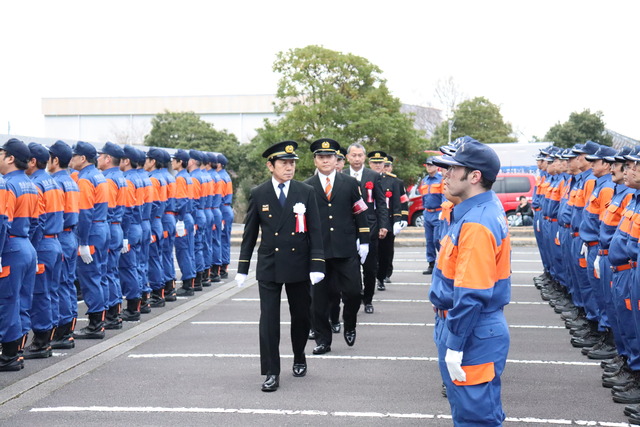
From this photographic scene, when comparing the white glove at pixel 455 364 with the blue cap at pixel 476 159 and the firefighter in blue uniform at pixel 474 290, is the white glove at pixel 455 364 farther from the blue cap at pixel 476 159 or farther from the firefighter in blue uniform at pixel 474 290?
the blue cap at pixel 476 159

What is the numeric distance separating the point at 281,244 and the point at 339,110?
21.9 meters

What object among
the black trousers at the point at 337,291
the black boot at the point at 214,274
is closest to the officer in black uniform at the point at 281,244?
the black trousers at the point at 337,291

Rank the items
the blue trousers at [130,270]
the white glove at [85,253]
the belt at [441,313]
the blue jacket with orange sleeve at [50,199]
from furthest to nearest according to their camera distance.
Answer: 1. the blue trousers at [130,270]
2. the white glove at [85,253]
3. the blue jacket with orange sleeve at [50,199]
4. the belt at [441,313]

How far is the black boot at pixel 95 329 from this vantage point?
10.1 m

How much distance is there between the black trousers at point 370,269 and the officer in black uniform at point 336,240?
181cm

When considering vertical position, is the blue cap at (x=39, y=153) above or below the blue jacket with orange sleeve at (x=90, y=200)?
above

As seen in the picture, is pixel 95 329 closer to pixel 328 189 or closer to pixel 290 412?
pixel 328 189

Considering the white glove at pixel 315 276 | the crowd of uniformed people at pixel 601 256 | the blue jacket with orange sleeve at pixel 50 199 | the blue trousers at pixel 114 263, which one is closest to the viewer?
the crowd of uniformed people at pixel 601 256

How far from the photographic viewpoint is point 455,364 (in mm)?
4227

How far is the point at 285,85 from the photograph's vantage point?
2980 cm

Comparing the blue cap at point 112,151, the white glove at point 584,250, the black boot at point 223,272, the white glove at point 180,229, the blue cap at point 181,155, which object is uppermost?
the blue cap at point 112,151

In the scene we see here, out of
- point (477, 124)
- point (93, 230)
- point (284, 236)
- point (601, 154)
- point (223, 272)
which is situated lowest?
point (223, 272)

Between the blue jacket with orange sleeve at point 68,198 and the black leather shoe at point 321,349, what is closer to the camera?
the black leather shoe at point 321,349

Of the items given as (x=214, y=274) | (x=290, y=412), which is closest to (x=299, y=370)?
(x=290, y=412)
